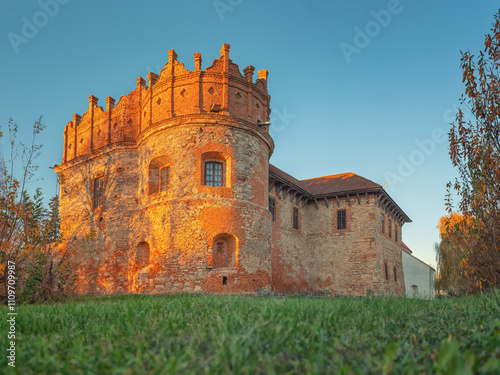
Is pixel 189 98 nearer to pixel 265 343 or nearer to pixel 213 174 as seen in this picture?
pixel 213 174

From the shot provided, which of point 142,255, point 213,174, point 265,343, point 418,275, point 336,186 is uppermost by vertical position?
point 336,186

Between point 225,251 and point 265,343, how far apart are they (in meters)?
13.3

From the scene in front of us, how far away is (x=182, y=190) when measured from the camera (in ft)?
55.1

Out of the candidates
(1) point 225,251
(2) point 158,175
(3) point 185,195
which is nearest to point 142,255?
(3) point 185,195

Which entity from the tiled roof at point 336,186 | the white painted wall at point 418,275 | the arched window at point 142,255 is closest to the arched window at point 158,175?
the arched window at point 142,255

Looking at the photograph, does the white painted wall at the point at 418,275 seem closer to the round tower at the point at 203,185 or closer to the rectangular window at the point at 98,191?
the round tower at the point at 203,185

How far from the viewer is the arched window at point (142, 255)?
17.5 meters

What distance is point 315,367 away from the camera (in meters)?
2.87

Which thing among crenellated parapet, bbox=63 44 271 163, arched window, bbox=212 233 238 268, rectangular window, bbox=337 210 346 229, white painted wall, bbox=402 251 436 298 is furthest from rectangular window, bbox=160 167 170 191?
white painted wall, bbox=402 251 436 298

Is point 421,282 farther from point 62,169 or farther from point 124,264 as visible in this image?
point 62,169

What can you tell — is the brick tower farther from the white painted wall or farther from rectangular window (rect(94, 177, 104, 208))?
the white painted wall

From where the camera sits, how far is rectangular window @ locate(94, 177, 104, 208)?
20.3 meters

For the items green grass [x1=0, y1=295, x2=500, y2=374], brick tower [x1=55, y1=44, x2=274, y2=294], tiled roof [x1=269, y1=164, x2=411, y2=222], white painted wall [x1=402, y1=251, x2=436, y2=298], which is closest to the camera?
green grass [x1=0, y1=295, x2=500, y2=374]

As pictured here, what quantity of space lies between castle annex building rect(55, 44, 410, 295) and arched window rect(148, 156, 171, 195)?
43mm
